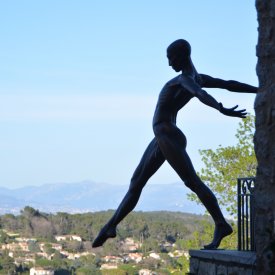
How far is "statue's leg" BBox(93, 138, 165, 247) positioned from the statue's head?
76cm

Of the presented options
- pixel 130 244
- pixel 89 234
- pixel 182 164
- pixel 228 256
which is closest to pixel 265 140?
pixel 228 256

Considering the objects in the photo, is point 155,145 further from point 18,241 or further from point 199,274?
point 18,241

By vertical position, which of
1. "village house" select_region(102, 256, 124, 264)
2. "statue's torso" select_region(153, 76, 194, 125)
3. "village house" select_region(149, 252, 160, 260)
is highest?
"statue's torso" select_region(153, 76, 194, 125)

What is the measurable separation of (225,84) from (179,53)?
0.57 meters

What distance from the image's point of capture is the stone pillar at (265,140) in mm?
4797

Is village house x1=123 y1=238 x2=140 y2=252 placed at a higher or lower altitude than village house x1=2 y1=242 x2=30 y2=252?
higher

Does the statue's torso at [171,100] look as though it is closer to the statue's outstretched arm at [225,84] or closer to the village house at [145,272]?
the statue's outstretched arm at [225,84]

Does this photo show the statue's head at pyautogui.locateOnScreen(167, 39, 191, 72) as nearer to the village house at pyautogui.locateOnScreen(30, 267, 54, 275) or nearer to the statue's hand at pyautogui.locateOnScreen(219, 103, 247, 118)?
the statue's hand at pyautogui.locateOnScreen(219, 103, 247, 118)

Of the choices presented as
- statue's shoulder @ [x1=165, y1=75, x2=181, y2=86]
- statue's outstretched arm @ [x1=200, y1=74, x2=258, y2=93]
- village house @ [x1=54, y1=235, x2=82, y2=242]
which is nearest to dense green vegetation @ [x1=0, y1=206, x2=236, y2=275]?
village house @ [x1=54, y1=235, x2=82, y2=242]

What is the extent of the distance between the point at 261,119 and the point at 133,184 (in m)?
2.49

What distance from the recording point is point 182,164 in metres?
6.77

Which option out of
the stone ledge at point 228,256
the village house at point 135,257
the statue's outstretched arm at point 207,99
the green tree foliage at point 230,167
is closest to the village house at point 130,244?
the village house at point 135,257

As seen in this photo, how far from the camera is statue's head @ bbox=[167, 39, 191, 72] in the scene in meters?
6.76

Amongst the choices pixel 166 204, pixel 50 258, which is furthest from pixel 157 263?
pixel 166 204
